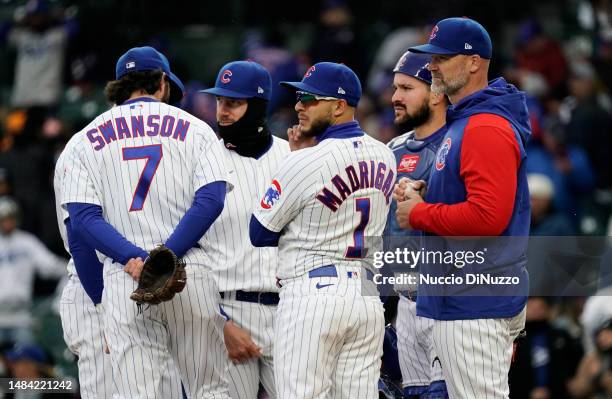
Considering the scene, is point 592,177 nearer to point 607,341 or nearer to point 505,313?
point 607,341

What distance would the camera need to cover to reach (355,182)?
6531mm

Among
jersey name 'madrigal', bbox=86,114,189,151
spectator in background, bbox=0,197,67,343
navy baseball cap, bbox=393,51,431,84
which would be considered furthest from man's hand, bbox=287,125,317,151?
spectator in background, bbox=0,197,67,343

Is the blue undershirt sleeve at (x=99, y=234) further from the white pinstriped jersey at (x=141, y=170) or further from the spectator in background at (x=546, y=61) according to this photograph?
the spectator in background at (x=546, y=61)

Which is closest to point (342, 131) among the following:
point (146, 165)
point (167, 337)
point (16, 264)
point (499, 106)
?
point (499, 106)

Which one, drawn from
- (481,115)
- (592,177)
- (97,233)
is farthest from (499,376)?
(592,177)

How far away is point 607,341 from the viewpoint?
8.69 meters

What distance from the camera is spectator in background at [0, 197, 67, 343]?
11977 millimetres

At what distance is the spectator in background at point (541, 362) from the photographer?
939cm

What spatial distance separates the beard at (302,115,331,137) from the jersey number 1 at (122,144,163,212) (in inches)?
31.8

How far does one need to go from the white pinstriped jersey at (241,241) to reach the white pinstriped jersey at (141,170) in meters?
0.71

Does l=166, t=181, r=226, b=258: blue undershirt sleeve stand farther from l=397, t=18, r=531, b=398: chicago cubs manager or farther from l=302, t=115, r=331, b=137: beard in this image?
l=397, t=18, r=531, b=398: chicago cubs manager

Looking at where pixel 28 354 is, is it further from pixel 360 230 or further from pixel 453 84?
pixel 453 84

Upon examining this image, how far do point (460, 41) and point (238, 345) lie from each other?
2.23 meters

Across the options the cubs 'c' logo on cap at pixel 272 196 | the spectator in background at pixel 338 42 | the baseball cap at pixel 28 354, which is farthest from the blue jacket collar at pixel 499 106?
the spectator in background at pixel 338 42
